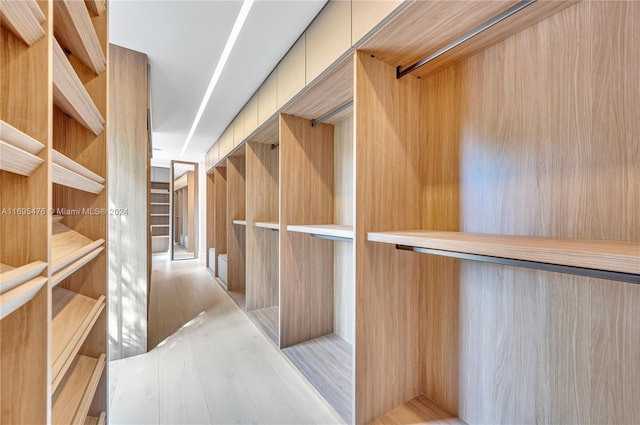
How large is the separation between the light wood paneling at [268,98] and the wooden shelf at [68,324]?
169cm

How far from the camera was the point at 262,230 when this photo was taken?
3.07m

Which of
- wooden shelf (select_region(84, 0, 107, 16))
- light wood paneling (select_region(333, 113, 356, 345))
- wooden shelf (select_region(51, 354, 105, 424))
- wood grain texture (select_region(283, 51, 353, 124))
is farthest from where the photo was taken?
light wood paneling (select_region(333, 113, 356, 345))

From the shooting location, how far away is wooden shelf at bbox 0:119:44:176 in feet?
1.44

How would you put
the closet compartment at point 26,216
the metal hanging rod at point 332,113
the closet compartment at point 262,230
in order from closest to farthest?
the closet compartment at point 26,216
the metal hanging rod at point 332,113
the closet compartment at point 262,230

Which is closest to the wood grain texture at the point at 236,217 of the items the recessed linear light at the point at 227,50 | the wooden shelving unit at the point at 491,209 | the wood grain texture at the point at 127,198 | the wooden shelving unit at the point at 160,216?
the recessed linear light at the point at 227,50

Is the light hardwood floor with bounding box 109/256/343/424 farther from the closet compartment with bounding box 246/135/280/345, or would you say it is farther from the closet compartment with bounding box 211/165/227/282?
the closet compartment with bounding box 211/165/227/282

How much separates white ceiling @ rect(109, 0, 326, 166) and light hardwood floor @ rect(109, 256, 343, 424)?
232 centimetres

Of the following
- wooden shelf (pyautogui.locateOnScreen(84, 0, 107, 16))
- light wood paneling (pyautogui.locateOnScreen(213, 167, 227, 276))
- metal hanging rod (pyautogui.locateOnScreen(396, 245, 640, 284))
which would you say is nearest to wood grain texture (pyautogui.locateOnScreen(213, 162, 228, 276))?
light wood paneling (pyautogui.locateOnScreen(213, 167, 227, 276))

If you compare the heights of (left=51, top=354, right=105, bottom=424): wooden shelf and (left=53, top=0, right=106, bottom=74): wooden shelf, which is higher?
(left=53, top=0, right=106, bottom=74): wooden shelf

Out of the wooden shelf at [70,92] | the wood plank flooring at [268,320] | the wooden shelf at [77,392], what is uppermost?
the wooden shelf at [70,92]

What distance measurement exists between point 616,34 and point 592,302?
0.94 meters

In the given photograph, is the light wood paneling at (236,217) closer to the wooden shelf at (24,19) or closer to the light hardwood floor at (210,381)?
the light hardwood floor at (210,381)

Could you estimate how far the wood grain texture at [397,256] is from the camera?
137 centimetres

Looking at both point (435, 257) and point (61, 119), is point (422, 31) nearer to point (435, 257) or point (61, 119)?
point (435, 257)
